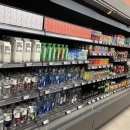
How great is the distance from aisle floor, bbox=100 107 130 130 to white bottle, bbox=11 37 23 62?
248cm

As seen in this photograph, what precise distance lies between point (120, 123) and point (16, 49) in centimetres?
307

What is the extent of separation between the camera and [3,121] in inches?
69.9

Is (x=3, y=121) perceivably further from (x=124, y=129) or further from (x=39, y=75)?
(x=124, y=129)

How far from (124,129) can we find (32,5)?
9.98ft

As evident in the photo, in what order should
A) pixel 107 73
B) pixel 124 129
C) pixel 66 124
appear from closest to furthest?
pixel 66 124
pixel 124 129
pixel 107 73

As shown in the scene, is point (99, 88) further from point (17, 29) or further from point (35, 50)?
point (17, 29)

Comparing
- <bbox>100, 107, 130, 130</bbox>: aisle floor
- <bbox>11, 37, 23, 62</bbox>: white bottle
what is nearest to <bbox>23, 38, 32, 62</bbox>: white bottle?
<bbox>11, 37, 23, 62</bbox>: white bottle

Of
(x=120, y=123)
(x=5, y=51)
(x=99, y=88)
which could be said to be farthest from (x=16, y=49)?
(x=120, y=123)

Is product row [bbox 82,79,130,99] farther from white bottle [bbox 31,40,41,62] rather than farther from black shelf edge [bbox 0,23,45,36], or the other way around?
black shelf edge [bbox 0,23,45,36]

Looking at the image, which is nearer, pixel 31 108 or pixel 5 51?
pixel 5 51

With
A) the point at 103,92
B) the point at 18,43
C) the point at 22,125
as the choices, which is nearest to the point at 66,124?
the point at 22,125

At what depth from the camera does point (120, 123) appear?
372 centimetres

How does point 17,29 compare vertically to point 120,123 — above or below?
above

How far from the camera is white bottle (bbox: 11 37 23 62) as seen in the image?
1712mm
